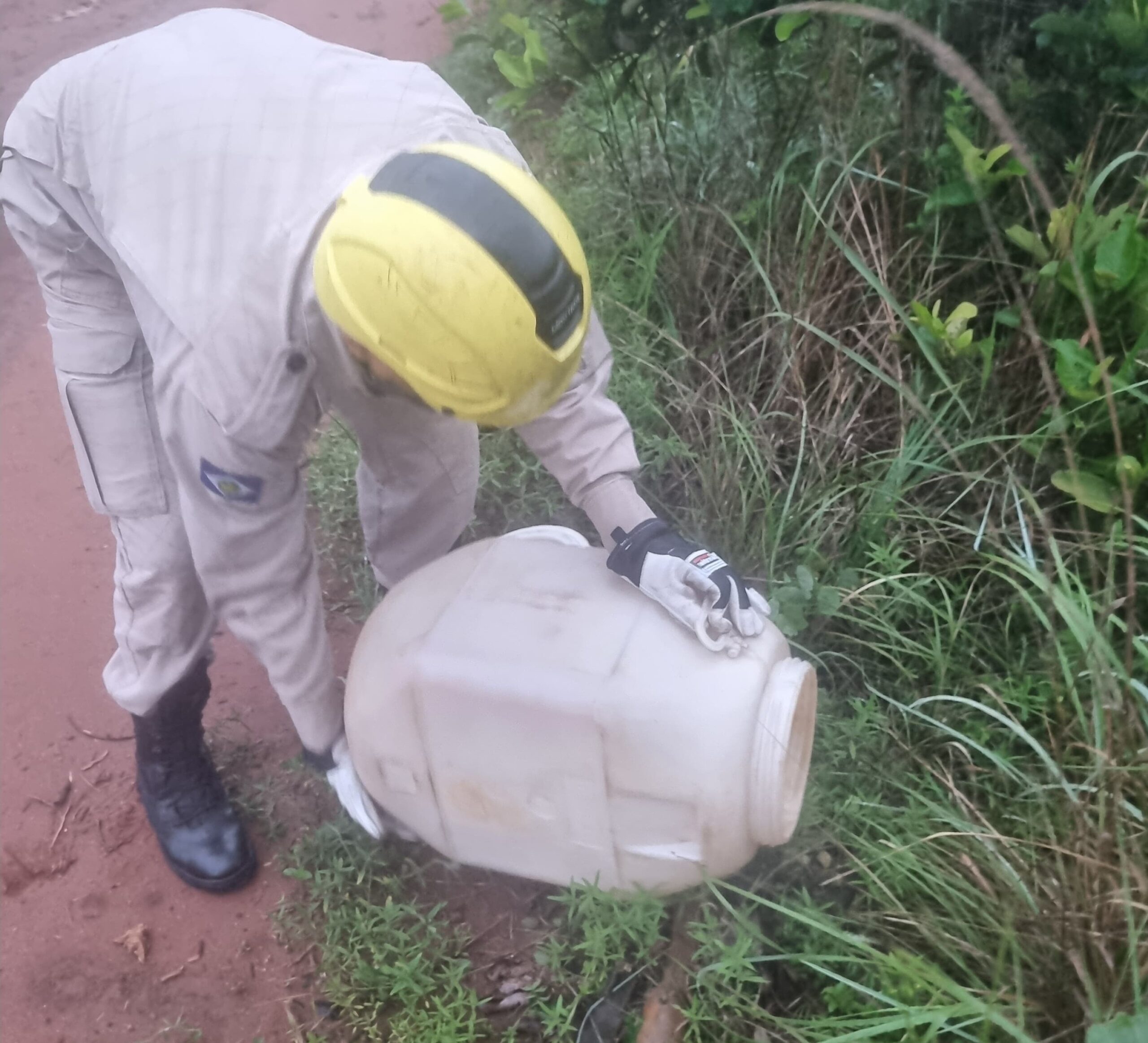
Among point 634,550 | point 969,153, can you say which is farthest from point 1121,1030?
point 969,153

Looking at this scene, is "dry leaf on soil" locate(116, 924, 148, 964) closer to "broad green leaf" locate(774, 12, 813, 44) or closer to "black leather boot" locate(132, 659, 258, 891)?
"black leather boot" locate(132, 659, 258, 891)

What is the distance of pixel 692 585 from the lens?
1.57 metres

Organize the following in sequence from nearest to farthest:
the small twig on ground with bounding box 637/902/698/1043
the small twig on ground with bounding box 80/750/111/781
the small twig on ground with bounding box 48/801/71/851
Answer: the small twig on ground with bounding box 637/902/698/1043, the small twig on ground with bounding box 48/801/71/851, the small twig on ground with bounding box 80/750/111/781

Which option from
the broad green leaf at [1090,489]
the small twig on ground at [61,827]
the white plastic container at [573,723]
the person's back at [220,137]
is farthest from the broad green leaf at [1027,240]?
the small twig on ground at [61,827]

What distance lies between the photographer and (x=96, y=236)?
156cm

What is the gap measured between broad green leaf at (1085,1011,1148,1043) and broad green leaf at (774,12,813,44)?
5.93 ft

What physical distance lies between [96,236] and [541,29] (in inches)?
126

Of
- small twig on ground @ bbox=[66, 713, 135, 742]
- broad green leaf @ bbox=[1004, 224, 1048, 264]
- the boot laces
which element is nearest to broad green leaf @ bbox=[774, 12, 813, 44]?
broad green leaf @ bbox=[1004, 224, 1048, 264]

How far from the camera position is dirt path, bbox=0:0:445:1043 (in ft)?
6.15

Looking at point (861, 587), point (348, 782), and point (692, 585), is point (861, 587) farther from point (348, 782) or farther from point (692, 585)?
point (348, 782)

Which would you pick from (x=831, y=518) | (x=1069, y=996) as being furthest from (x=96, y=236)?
(x=1069, y=996)

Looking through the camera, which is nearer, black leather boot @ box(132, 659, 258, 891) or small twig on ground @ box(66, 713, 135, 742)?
black leather boot @ box(132, 659, 258, 891)

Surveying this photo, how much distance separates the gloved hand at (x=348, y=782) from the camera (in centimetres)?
187

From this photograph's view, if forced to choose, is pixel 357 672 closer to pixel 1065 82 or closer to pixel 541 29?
pixel 1065 82
